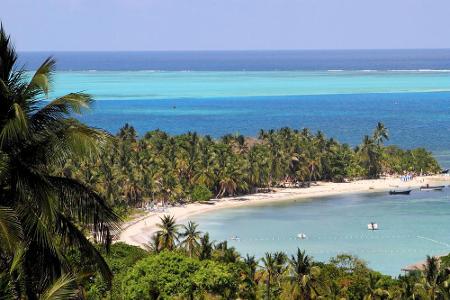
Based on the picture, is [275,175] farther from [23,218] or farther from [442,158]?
[23,218]

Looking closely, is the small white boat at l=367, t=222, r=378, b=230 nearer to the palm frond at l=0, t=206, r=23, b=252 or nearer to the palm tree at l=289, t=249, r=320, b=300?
the palm tree at l=289, t=249, r=320, b=300

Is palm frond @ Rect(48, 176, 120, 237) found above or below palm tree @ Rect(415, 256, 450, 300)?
above

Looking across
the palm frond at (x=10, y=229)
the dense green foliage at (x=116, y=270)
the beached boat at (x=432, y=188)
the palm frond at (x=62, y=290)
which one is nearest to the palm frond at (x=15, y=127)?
the palm frond at (x=10, y=229)

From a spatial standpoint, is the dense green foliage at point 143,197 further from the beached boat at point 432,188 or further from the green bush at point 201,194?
the beached boat at point 432,188

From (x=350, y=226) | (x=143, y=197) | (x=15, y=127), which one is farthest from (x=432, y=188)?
(x=15, y=127)

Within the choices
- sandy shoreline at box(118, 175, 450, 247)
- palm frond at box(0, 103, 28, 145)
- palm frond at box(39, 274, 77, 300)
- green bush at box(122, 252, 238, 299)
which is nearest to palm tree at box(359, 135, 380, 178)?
sandy shoreline at box(118, 175, 450, 247)

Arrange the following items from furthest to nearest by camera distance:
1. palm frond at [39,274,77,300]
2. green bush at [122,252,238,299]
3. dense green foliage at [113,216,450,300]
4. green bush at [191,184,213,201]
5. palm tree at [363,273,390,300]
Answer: green bush at [191,184,213,201] < palm tree at [363,273,390,300] < dense green foliage at [113,216,450,300] < green bush at [122,252,238,299] < palm frond at [39,274,77,300]

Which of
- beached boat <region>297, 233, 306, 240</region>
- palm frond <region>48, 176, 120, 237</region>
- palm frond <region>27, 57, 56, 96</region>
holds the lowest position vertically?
beached boat <region>297, 233, 306, 240</region>

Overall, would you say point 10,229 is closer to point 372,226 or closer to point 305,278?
point 305,278
